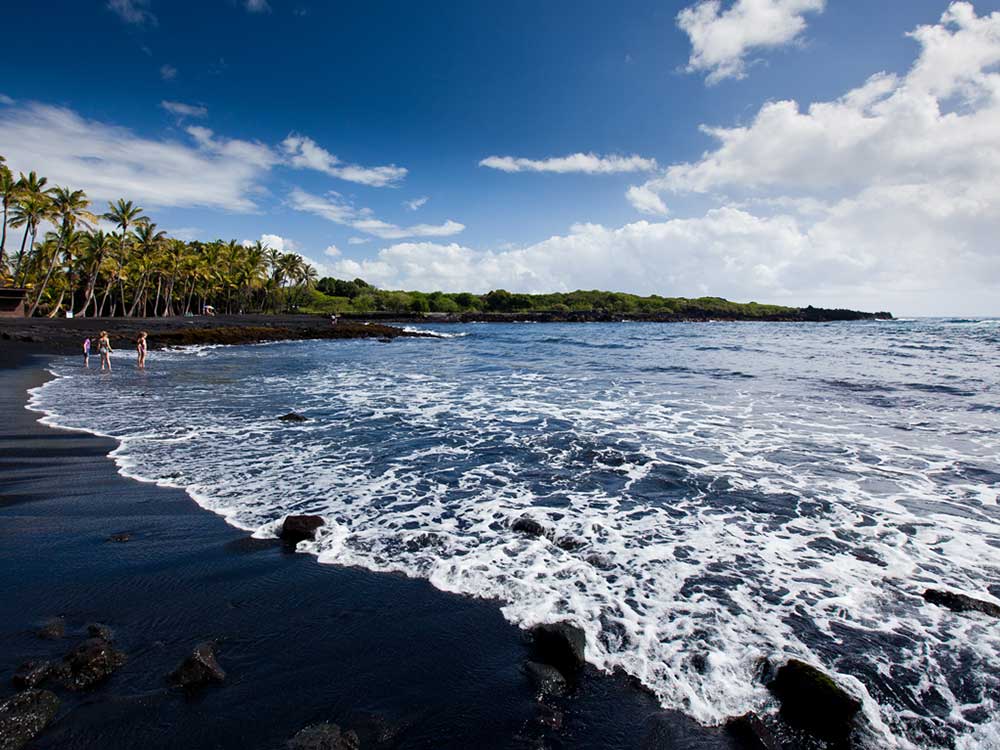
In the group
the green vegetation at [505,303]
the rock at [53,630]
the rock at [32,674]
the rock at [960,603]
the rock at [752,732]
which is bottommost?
the rock at [752,732]

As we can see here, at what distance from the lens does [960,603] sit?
4.71m

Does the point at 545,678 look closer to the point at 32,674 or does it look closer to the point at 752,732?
the point at 752,732

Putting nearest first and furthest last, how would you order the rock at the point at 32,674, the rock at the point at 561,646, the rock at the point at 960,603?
1. the rock at the point at 32,674
2. the rock at the point at 561,646
3. the rock at the point at 960,603

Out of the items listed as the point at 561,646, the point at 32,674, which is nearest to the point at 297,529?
the point at 32,674

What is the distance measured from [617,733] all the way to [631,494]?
4.70 m

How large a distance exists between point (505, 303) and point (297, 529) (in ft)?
490

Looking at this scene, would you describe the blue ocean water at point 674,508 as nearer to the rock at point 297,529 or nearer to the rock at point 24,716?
the rock at point 297,529

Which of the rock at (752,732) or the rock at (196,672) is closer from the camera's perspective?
the rock at (752,732)

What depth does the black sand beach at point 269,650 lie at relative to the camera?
3213 millimetres

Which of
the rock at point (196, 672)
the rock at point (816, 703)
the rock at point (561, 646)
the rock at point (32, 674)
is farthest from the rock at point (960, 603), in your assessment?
the rock at point (32, 674)

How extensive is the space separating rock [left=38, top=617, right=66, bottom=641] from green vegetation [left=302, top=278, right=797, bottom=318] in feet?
361

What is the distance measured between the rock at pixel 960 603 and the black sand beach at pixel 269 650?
3.12 m

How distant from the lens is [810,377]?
21.8 m

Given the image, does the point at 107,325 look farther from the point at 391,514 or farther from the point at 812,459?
the point at 812,459
